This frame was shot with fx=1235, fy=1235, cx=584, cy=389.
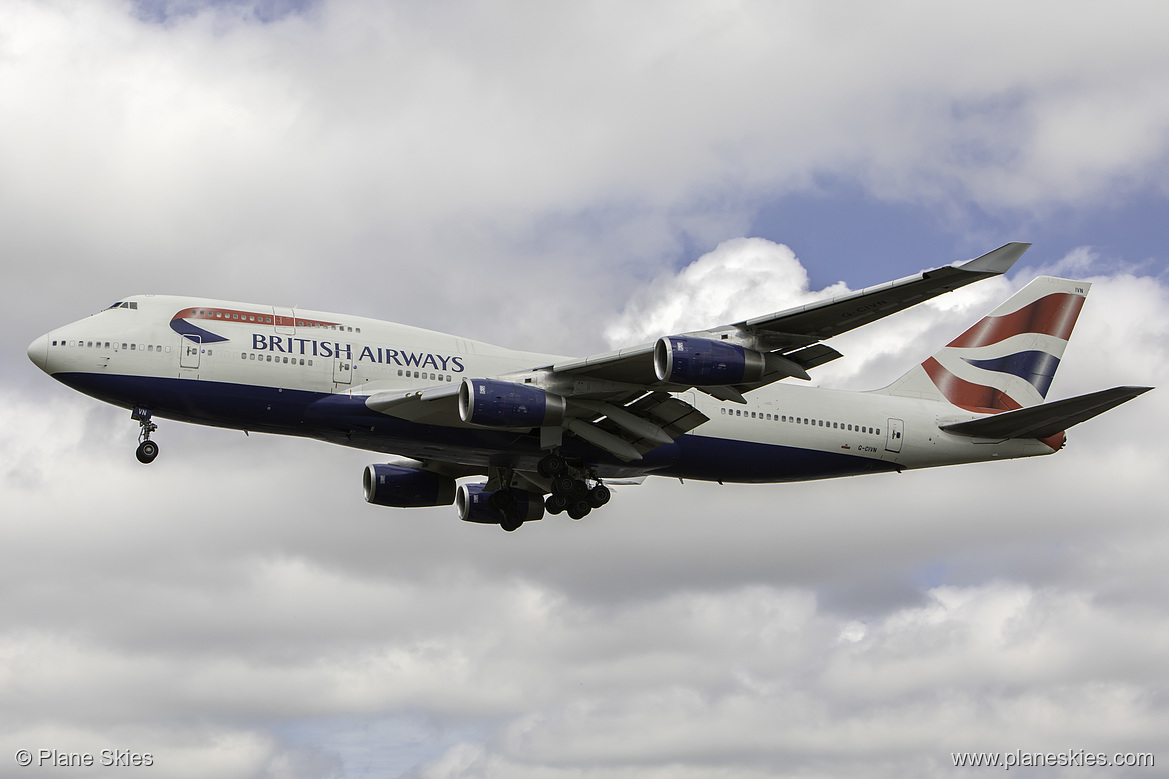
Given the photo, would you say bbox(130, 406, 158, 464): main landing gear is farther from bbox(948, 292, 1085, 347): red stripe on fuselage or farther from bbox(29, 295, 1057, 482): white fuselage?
bbox(948, 292, 1085, 347): red stripe on fuselage

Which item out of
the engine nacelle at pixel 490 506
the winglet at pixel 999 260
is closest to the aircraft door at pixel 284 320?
the engine nacelle at pixel 490 506

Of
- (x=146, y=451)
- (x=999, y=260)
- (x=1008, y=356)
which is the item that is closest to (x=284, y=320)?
(x=146, y=451)

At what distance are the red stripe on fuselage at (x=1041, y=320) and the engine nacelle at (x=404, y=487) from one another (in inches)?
824

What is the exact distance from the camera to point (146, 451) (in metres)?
35.8

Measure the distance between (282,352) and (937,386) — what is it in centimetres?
2353

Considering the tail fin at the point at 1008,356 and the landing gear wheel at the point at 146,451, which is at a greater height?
the tail fin at the point at 1008,356

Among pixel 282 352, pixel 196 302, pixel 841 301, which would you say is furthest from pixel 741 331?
pixel 196 302

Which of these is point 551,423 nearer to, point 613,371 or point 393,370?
point 613,371

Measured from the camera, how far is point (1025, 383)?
46719 mm

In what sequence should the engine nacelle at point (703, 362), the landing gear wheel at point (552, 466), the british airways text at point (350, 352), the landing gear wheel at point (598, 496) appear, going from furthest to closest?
the landing gear wheel at point (598, 496) < the landing gear wheel at point (552, 466) < the british airways text at point (350, 352) < the engine nacelle at point (703, 362)

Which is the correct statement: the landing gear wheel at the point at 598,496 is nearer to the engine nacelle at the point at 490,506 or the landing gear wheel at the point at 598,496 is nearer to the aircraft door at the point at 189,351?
the engine nacelle at the point at 490,506

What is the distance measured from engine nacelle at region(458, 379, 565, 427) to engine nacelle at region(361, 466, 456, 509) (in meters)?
10.6

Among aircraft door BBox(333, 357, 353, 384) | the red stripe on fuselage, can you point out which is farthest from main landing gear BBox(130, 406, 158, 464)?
the red stripe on fuselage

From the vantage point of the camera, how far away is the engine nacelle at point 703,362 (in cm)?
3269
